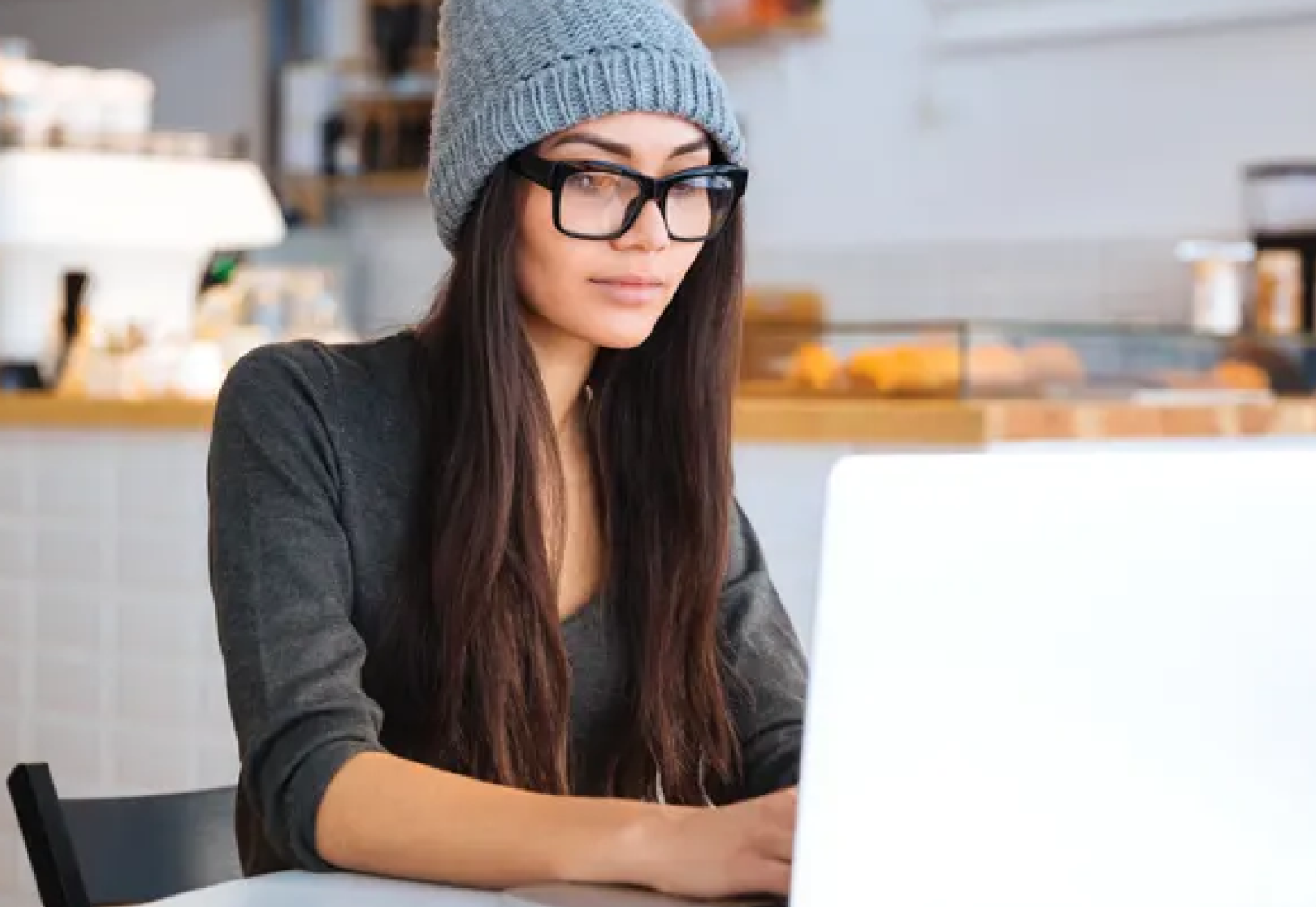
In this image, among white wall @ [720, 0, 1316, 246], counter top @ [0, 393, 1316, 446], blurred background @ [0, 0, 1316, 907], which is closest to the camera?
counter top @ [0, 393, 1316, 446]

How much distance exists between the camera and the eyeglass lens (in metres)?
1.52

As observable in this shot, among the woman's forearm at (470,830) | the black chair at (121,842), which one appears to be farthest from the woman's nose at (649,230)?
the black chair at (121,842)

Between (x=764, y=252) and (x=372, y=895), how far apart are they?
4936 millimetres

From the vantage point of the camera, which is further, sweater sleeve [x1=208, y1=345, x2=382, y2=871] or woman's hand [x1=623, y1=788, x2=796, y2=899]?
sweater sleeve [x1=208, y1=345, x2=382, y2=871]

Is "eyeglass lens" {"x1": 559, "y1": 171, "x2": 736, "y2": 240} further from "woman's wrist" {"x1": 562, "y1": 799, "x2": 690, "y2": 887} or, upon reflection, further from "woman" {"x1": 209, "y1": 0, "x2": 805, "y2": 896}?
"woman's wrist" {"x1": 562, "y1": 799, "x2": 690, "y2": 887}

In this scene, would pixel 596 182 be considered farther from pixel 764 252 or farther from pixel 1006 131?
pixel 764 252

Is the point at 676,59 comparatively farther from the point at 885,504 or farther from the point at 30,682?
the point at 30,682

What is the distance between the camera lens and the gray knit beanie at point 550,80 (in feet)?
5.11

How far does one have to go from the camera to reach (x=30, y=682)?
136 inches

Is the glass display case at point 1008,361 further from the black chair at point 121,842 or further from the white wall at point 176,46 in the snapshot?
the white wall at point 176,46

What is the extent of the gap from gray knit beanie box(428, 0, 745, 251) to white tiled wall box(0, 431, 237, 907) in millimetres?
1625

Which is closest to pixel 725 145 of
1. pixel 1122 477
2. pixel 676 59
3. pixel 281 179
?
pixel 676 59

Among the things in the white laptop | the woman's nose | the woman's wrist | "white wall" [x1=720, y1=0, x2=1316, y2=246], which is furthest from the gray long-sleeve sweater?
"white wall" [x1=720, y1=0, x2=1316, y2=246]

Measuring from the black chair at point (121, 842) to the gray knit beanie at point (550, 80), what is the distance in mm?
494
